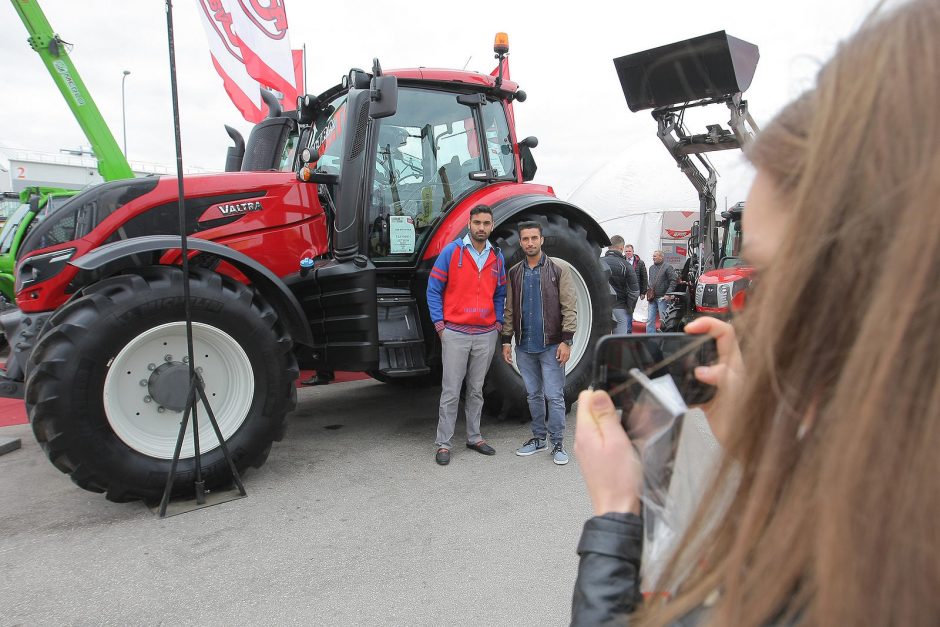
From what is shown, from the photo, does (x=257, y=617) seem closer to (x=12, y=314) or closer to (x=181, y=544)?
(x=181, y=544)

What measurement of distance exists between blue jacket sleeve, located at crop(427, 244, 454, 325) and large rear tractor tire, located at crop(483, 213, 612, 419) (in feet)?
1.95

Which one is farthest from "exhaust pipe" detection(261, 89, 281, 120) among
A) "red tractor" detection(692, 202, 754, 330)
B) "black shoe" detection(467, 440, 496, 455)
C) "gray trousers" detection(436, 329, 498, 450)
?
"red tractor" detection(692, 202, 754, 330)

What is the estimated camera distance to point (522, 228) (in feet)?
13.1

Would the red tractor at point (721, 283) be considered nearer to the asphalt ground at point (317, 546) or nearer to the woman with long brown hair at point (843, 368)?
the asphalt ground at point (317, 546)

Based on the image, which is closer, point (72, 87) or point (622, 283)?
point (72, 87)

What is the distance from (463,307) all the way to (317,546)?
1719mm

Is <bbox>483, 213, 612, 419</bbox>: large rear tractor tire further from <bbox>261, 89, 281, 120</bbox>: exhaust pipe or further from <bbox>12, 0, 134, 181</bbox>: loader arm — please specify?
<bbox>12, 0, 134, 181</bbox>: loader arm

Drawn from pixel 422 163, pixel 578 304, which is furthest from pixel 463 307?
pixel 578 304

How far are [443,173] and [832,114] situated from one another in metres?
4.05

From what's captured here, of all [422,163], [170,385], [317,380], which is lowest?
[317,380]

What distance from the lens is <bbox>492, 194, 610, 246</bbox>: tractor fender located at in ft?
14.1

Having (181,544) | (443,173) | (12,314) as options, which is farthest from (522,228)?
(12,314)

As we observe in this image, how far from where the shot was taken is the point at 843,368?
477 mm

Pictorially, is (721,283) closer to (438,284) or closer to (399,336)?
(438,284)
